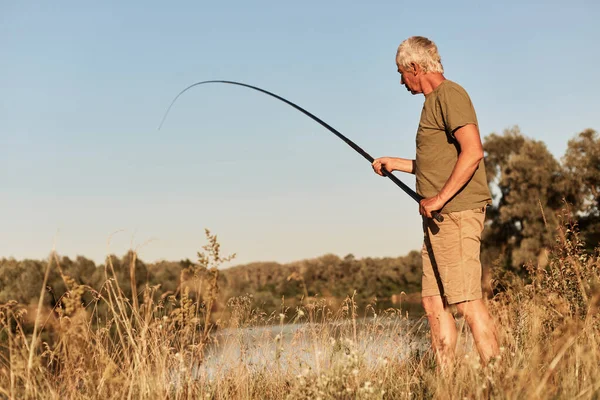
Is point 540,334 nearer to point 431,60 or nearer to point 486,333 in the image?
point 486,333

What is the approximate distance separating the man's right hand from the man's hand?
74 centimetres

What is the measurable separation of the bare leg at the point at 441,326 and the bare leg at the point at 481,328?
0.18m

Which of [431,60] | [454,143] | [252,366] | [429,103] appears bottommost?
[252,366]

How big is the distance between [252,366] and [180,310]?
1607 millimetres

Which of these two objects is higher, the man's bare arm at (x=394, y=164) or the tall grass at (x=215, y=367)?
the man's bare arm at (x=394, y=164)

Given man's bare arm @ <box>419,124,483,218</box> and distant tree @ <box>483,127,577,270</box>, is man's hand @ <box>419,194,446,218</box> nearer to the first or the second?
man's bare arm @ <box>419,124,483,218</box>

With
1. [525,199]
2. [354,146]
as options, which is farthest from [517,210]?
[354,146]

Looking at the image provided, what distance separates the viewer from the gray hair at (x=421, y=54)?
356 centimetres

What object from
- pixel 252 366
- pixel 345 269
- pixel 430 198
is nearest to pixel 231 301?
pixel 252 366

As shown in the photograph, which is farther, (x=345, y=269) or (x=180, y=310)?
(x=345, y=269)

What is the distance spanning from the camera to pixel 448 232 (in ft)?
11.4

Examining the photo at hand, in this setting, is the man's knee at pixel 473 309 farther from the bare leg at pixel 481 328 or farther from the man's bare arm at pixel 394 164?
the man's bare arm at pixel 394 164

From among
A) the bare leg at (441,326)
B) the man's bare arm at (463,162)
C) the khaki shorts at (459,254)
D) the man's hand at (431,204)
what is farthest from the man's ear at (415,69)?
the bare leg at (441,326)

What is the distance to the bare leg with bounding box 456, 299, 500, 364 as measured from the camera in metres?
3.32
